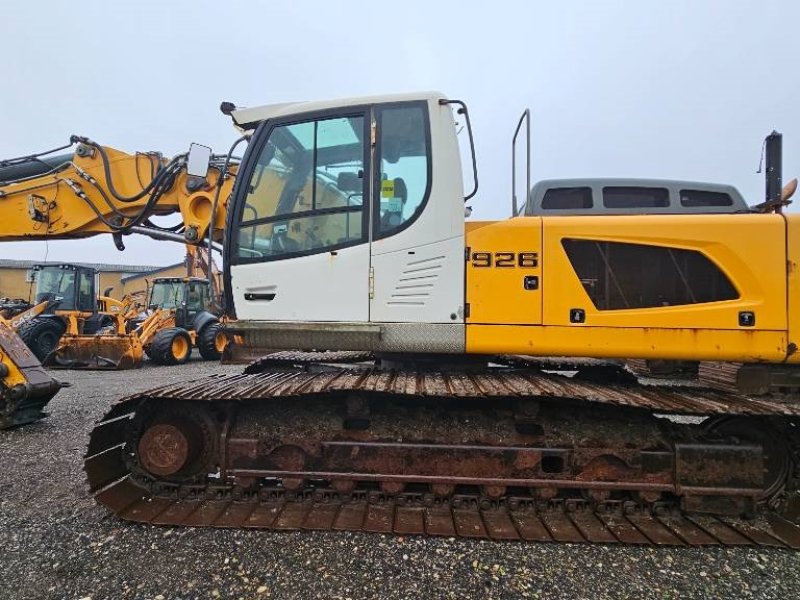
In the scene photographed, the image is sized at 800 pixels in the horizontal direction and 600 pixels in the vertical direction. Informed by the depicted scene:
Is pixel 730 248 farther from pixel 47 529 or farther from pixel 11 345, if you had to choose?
→ pixel 11 345

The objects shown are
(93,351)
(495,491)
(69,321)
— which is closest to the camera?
(495,491)

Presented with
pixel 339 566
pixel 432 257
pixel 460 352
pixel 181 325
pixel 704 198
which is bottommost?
pixel 339 566

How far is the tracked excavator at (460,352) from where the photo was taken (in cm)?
282

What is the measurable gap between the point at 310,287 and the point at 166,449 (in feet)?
4.89

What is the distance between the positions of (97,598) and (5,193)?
14.1 feet

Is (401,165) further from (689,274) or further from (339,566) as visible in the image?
(339,566)

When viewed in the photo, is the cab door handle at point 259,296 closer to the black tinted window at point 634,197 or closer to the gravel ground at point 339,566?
the gravel ground at point 339,566

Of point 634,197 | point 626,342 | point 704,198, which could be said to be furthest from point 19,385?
point 704,198

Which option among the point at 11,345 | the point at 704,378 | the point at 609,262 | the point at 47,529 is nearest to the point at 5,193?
the point at 11,345

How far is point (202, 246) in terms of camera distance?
4129mm

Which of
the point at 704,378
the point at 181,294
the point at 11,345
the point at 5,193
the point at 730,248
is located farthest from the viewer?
the point at 181,294

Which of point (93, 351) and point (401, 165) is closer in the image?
point (401, 165)

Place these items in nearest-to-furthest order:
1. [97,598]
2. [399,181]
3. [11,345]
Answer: [97,598] → [399,181] → [11,345]

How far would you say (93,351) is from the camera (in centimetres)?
1122
